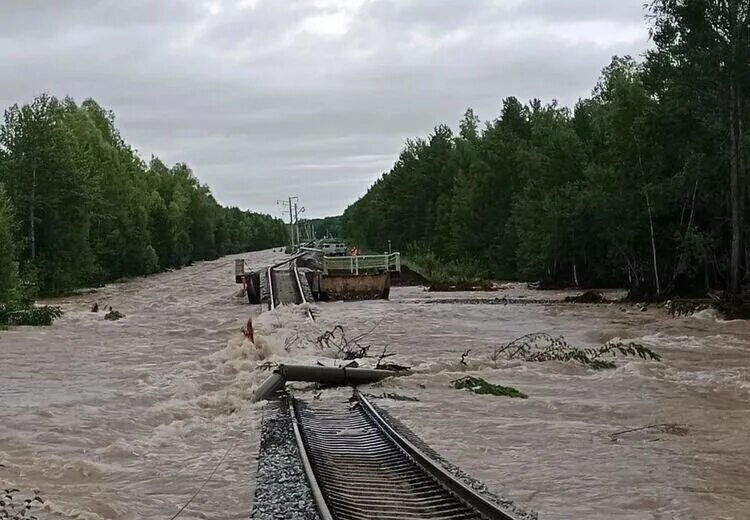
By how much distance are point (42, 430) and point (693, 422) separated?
33.0ft

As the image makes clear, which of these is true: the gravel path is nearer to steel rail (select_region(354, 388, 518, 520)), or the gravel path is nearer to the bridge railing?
steel rail (select_region(354, 388, 518, 520))

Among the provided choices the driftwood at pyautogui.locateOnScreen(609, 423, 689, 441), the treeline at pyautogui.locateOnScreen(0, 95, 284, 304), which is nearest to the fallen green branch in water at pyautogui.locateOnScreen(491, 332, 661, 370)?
the driftwood at pyautogui.locateOnScreen(609, 423, 689, 441)

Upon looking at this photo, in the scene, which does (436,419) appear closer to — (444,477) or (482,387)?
(482,387)

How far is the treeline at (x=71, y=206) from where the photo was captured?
52688 millimetres

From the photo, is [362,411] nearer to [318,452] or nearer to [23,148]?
[318,452]

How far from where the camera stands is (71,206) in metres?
55.8

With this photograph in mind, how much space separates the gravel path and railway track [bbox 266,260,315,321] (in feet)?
71.5

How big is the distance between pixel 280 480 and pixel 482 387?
24.2 feet

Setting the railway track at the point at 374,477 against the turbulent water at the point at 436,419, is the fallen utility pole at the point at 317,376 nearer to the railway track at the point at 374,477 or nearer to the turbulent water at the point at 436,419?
the turbulent water at the point at 436,419

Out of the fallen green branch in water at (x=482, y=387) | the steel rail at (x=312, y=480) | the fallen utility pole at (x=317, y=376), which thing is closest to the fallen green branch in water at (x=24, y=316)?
the fallen utility pole at (x=317, y=376)

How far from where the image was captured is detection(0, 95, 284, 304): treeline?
52688mm

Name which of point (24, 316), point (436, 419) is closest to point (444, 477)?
point (436, 419)

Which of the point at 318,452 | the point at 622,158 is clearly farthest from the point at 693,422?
the point at 622,158

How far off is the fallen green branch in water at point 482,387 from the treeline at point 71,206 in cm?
2618
